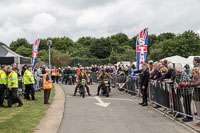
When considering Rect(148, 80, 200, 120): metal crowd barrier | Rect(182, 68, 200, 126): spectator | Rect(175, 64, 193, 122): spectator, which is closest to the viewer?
Rect(182, 68, 200, 126): spectator

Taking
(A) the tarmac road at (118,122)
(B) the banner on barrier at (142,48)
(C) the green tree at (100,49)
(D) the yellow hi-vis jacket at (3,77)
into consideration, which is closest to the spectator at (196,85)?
(A) the tarmac road at (118,122)

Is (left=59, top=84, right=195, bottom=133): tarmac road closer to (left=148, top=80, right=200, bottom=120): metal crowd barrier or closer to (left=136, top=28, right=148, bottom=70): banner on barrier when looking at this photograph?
(left=148, top=80, right=200, bottom=120): metal crowd barrier

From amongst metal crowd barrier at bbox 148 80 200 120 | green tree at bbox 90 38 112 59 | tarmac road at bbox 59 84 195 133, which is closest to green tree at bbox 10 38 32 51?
green tree at bbox 90 38 112 59

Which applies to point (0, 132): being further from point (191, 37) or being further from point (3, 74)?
point (191, 37)

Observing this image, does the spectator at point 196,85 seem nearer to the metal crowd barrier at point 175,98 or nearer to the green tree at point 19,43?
the metal crowd barrier at point 175,98

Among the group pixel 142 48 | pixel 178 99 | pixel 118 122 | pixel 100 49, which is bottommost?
pixel 118 122

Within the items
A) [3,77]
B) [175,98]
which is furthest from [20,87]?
[175,98]

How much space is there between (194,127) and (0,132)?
5453mm

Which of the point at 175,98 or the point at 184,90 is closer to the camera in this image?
the point at 184,90

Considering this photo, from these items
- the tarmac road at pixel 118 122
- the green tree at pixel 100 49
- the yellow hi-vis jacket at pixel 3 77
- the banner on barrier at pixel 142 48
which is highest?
the green tree at pixel 100 49

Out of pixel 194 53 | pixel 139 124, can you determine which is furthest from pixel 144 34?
pixel 194 53

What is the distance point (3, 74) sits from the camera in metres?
11.4

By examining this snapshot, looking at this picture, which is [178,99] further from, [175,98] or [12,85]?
[12,85]

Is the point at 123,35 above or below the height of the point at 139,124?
above
